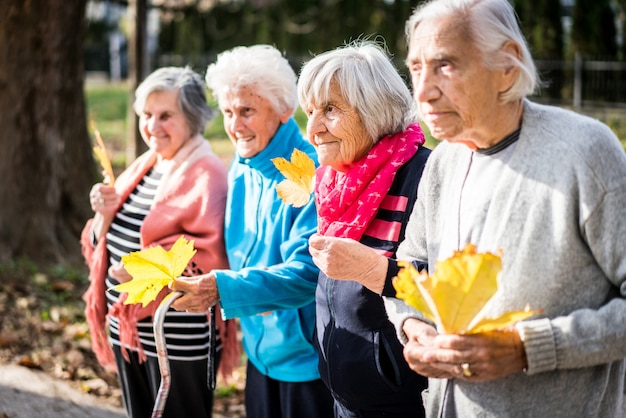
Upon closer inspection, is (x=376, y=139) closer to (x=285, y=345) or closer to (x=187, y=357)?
(x=285, y=345)

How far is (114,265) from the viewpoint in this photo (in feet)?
11.6

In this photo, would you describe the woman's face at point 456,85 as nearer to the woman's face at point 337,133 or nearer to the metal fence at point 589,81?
the woman's face at point 337,133

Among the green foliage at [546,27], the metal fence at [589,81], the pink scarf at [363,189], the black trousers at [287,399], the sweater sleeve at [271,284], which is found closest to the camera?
the pink scarf at [363,189]

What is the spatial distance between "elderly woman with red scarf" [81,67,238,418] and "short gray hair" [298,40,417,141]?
1020mm

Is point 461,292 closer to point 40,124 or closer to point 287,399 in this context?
point 287,399

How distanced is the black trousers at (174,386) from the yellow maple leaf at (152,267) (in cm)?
98

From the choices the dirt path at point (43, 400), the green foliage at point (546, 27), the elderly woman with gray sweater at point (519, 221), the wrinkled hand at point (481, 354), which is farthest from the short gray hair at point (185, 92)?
the green foliage at point (546, 27)

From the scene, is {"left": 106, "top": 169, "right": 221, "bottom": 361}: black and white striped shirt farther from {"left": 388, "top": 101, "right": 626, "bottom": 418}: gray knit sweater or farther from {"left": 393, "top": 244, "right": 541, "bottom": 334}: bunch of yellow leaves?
{"left": 393, "top": 244, "right": 541, "bottom": 334}: bunch of yellow leaves

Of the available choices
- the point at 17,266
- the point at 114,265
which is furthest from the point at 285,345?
the point at 17,266

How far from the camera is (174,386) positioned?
3.49 m

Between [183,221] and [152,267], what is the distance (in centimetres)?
88

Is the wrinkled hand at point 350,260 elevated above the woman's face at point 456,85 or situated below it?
below

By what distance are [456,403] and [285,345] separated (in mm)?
1214

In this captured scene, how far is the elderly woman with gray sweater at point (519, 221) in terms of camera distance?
171cm
